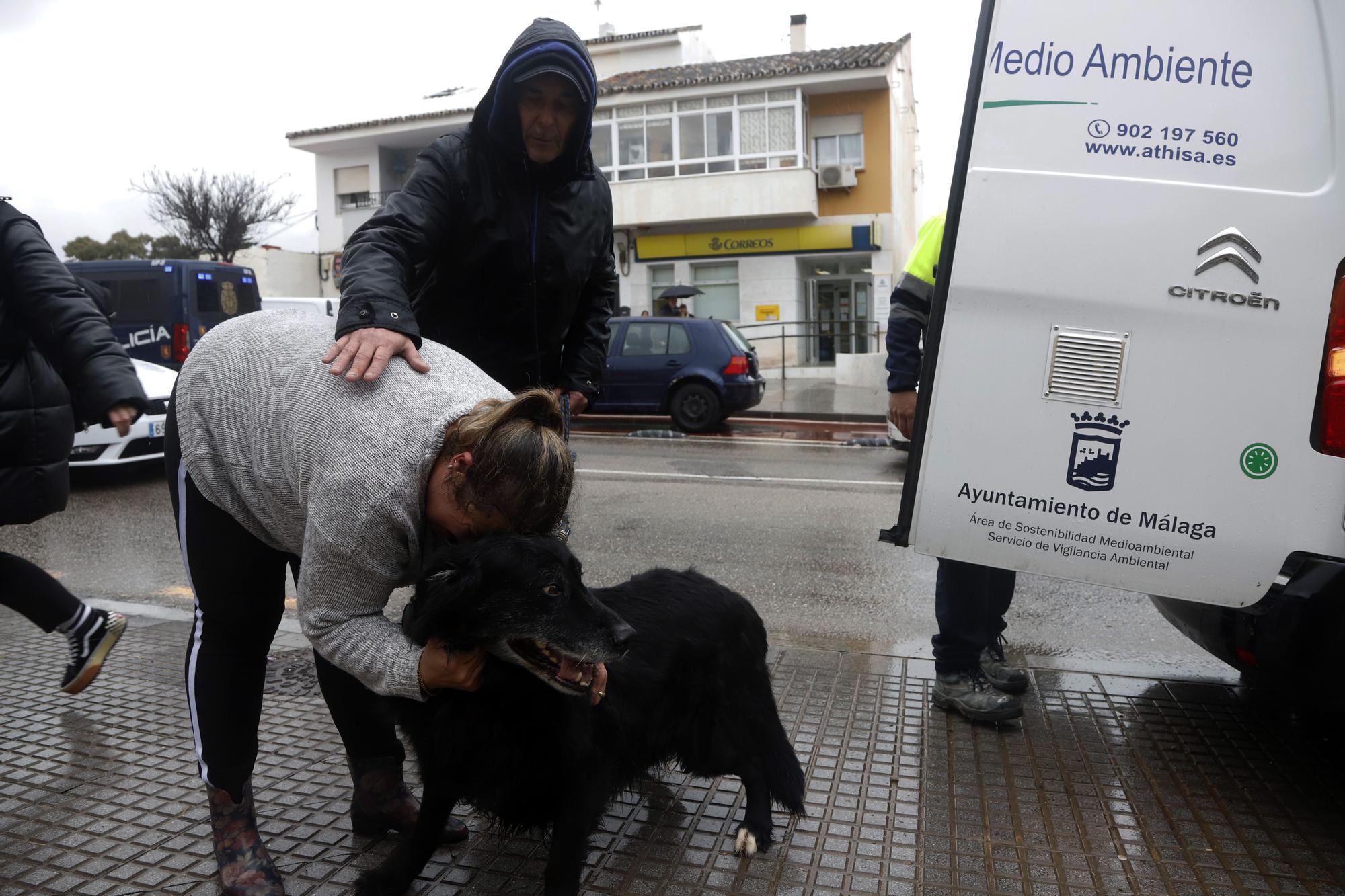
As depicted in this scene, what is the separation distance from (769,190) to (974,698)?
84.1 feet

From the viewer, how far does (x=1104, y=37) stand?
9.13 ft

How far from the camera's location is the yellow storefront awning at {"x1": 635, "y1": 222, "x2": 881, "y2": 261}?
93.7 ft

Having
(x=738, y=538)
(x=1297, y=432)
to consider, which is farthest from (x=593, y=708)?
(x=738, y=538)

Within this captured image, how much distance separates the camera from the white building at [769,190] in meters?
28.2

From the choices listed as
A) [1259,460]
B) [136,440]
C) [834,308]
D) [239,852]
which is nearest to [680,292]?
[834,308]

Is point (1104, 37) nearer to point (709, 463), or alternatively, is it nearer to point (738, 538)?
point (738, 538)

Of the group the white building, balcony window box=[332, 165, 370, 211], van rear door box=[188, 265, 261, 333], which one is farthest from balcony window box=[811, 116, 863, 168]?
balcony window box=[332, 165, 370, 211]

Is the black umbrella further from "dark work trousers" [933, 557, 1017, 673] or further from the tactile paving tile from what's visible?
the tactile paving tile

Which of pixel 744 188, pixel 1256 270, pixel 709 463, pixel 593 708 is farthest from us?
pixel 744 188

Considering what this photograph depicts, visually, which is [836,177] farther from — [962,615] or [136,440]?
[962,615]

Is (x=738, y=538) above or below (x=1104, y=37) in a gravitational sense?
below

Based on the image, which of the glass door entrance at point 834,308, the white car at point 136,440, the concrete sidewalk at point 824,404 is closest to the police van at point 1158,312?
the white car at point 136,440

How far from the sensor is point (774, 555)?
654 centimetres

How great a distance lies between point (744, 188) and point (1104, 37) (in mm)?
26120
